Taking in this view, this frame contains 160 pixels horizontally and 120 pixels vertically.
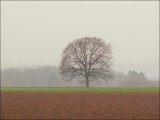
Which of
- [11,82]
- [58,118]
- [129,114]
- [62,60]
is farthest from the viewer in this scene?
[11,82]

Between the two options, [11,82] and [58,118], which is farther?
[11,82]

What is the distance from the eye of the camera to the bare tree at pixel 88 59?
221 feet

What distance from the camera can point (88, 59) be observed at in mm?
69188

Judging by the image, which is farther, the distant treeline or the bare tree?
the distant treeline

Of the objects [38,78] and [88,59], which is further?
[38,78]

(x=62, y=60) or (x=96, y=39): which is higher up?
(x=96, y=39)

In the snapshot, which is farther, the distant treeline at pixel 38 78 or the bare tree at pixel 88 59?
the distant treeline at pixel 38 78

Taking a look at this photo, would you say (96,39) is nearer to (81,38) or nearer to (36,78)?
(81,38)

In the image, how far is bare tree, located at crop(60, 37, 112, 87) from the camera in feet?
221

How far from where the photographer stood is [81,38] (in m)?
70.0

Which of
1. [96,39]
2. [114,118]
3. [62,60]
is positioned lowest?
[114,118]

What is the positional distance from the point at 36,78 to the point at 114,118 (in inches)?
6037

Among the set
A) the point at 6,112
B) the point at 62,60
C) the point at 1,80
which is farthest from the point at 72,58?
the point at 1,80

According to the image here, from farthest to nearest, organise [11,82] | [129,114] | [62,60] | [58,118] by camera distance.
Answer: [11,82] → [62,60] → [129,114] → [58,118]
